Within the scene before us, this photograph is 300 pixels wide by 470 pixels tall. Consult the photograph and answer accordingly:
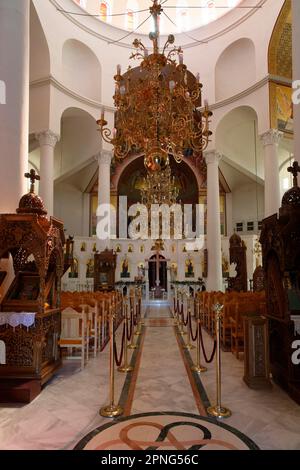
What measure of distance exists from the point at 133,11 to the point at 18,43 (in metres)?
15.4

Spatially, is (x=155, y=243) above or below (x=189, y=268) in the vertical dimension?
above

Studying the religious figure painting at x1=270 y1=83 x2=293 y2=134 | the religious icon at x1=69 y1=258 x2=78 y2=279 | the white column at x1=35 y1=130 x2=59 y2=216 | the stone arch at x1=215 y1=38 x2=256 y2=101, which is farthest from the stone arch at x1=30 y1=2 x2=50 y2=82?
the religious icon at x1=69 y1=258 x2=78 y2=279

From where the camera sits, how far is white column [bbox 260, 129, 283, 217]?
12.4m

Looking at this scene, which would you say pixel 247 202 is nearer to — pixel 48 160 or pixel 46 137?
pixel 48 160

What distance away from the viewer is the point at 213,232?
53.2ft

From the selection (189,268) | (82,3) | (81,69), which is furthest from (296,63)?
(189,268)

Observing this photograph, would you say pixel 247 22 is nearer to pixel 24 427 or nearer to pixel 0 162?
pixel 0 162

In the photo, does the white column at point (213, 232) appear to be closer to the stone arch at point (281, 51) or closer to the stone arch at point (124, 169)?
the stone arch at point (281, 51)

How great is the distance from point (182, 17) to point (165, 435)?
21850mm

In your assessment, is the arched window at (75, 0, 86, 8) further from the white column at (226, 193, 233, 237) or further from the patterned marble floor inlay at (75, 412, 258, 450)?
the patterned marble floor inlay at (75, 412, 258, 450)

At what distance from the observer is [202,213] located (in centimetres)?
2202

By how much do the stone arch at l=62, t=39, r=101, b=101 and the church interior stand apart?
0.08 m
